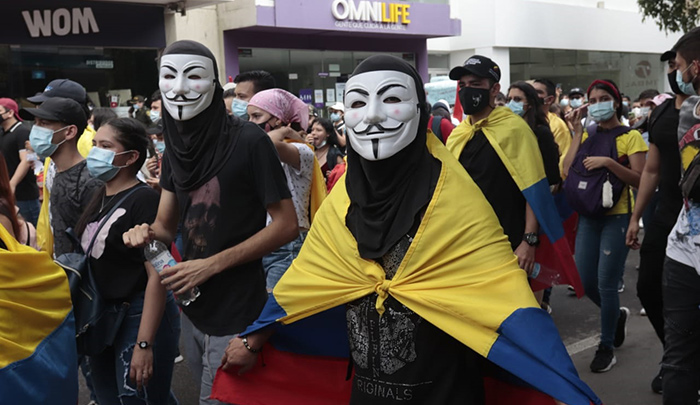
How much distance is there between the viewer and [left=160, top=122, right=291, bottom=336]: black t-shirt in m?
3.14

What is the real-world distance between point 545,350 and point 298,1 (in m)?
16.3

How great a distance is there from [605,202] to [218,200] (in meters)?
3.21

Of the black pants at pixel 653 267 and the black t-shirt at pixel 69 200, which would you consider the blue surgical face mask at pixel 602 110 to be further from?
the black t-shirt at pixel 69 200

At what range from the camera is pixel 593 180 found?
5.48 m

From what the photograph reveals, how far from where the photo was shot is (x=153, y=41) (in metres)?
16.0

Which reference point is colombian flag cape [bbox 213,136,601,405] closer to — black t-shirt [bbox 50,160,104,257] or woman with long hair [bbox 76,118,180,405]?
woman with long hair [bbox 76,118,180,405]

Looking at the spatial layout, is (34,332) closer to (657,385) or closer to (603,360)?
(657,385)

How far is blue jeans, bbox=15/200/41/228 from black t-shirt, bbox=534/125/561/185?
18.4 feet

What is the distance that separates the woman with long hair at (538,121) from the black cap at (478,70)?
0.68 metres

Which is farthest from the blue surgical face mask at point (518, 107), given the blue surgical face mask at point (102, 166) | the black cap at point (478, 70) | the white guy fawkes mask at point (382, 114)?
the white guy fawkes mask at point (382, 114)

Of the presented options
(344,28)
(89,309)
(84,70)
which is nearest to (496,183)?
(89,309)

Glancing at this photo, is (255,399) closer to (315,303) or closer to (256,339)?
(256,339)

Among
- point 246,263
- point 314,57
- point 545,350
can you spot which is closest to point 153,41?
point 314,57

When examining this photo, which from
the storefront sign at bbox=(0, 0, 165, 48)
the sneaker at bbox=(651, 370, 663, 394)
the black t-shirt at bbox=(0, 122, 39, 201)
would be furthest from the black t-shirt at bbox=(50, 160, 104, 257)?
the storefront sign at bbox=(0, 0, 165, 48)
